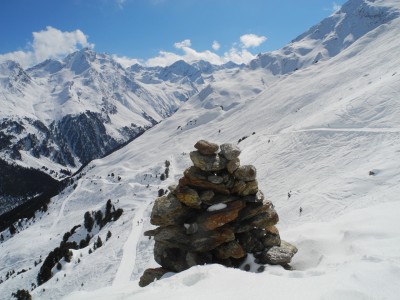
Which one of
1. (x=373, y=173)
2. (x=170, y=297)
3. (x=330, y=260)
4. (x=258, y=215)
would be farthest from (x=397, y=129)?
(x=170, y=297)

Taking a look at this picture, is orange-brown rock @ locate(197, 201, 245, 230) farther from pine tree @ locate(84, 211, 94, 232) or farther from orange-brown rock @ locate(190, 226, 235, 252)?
pine tree @ locate(84, 211, 94, 232)

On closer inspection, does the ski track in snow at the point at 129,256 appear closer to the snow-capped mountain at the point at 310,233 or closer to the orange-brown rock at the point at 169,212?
the snow-capped mountain at the point at 310,233

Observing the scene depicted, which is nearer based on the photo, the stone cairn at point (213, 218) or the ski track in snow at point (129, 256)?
the stone cairn at point (213, 218)

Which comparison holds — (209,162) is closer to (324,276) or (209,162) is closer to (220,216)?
(220,216)

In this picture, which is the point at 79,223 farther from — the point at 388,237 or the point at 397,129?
the point at 388,237

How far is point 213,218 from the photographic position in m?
21.9

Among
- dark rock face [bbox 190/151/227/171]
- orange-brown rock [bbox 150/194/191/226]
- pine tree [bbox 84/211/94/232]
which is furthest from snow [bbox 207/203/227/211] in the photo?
pine tree [bbox 84/211/94/232]

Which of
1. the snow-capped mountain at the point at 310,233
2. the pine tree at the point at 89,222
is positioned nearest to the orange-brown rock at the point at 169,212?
the snow-capped mountain at the point at 310,233

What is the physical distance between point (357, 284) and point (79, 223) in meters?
128

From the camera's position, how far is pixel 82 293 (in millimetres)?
17469

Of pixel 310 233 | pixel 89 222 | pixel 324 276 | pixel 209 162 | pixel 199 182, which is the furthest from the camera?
pixel 89 222

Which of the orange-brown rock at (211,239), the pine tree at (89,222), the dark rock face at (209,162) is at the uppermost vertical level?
the dark rock face at (209,162)

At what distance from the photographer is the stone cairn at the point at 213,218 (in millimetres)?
21828

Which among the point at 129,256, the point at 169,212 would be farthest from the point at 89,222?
the point at 169,212
